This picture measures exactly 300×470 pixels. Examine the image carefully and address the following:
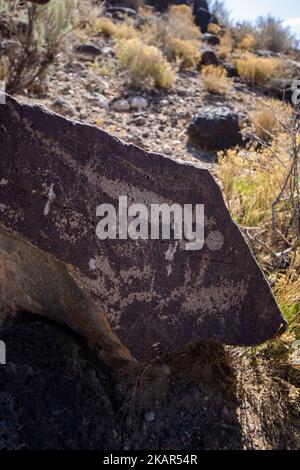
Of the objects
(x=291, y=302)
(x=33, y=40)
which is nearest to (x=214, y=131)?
(x=33, y=40)

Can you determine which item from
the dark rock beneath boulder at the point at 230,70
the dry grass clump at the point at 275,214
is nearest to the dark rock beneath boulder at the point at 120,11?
the dark rock beneath boulder at the point at 230,70

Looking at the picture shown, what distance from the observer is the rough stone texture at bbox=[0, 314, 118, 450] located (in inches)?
69.2

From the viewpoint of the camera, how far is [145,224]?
1900 mm

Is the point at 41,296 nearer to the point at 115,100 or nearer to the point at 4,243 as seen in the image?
the point at 4,243

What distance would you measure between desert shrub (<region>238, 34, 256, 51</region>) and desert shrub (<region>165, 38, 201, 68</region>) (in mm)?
5361

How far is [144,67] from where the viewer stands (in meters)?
8.39

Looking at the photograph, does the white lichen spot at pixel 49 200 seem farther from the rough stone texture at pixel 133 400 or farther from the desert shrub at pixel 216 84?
the desert shrub at pixel 216 84

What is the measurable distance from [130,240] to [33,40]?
6166 mm

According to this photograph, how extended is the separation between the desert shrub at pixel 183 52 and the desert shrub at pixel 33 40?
3.92 metres

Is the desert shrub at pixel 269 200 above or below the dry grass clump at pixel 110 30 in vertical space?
below

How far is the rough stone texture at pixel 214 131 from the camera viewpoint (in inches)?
253

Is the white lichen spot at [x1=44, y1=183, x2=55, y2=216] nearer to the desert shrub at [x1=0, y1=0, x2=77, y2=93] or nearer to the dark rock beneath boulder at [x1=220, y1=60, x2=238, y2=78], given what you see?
the desert shrub at [x1=0, y1=0, x2=77, y2=93]

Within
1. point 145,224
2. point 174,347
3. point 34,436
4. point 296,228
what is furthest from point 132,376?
point 296,228

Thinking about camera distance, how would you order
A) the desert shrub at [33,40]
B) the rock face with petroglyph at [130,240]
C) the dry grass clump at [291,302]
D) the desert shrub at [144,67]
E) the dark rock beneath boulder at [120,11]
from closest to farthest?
the rock face with petroglyph at [130,240] < the dry grass clump at [291,302] < the desert shrub at [33,40] < the desert shrub at [144,67] < the dark rock beneath boulder at [120,11]
